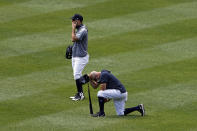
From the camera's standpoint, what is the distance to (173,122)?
1408 centimetres

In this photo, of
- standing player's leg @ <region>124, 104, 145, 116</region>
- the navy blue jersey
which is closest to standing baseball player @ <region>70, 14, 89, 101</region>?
the navy blue jersey

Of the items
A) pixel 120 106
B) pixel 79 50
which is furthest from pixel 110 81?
pixel 79 50

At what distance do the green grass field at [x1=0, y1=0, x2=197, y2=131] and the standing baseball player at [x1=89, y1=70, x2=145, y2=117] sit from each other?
10.3 inches

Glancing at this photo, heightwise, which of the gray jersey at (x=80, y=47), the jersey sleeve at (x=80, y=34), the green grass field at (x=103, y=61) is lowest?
the green grass field at (x=103, y=61)

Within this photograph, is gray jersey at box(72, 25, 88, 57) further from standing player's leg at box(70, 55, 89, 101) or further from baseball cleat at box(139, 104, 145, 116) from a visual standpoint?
baseball cleat at box(139, 104, 145, 116)

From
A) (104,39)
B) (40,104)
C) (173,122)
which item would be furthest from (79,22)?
(104,39)

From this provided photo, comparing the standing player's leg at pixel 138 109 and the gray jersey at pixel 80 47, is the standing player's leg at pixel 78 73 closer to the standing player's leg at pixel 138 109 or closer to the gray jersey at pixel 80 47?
the gray jersey at pixel 80 47

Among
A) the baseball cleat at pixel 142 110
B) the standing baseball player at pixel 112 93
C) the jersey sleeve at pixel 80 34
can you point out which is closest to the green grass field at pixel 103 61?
the baseball cleat at pixel 142 110

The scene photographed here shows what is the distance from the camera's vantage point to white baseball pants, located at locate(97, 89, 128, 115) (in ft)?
47.8

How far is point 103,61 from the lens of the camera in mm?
19641

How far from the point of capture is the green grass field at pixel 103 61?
567 inches

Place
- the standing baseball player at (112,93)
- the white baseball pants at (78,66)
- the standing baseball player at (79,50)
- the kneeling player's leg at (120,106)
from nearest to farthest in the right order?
the standing baseball player at (112,93) → the kneeling player's leg at (120,106) → the standing baseball player at (79,50) → the white baseball pants at (78,66)

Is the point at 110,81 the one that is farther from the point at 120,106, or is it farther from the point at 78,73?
the point at 78,73

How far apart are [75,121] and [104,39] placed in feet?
26.0
